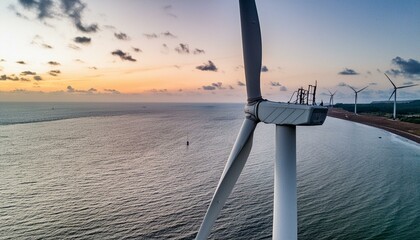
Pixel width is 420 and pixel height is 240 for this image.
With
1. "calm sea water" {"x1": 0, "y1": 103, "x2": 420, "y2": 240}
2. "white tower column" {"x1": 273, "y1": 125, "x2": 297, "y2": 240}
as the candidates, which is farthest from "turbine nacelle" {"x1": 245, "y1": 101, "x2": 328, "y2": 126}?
"calm sea water" {"x1": 0, "y1": 103, "x2": 420, "y2": 240}

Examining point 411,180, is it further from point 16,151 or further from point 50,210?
point 16,151

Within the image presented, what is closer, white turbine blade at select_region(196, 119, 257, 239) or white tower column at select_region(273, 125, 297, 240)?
white tower column at select_region(273, 125, 297, 240)

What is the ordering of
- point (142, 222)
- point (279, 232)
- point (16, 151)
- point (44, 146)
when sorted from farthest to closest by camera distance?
point (44, 146) → point (16, 151) → point (142, 222) → point (279, 232)

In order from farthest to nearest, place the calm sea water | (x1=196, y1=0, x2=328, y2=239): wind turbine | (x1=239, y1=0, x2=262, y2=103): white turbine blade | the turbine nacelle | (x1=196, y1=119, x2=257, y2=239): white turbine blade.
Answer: the calm sea water → (x1=196, y1=119, x2=257, y2=239): white turbine blade → (x1=239, y1=0, x2=262, y2=103): white turbine blade → (x1=196, y1=0, x2=328, y2=239): wind turbine → the turbine nacelle

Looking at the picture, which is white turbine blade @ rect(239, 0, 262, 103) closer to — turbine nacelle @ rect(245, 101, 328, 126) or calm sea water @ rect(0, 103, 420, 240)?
turbine nacelle @ rect(245, 101, 328, 126)

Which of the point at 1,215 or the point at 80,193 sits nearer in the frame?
the point at 1,215

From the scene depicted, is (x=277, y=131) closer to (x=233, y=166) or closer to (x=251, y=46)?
(x=233, y=166)

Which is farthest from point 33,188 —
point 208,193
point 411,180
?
point 411,180

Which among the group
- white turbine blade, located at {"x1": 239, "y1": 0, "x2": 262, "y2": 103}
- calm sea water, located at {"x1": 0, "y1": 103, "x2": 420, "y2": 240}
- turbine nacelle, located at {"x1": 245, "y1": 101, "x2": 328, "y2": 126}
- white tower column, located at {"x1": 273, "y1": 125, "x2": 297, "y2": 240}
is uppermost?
white turbine blade, located at {"x1": 239, "y1": 0, "x2": 262, "y2": 103}

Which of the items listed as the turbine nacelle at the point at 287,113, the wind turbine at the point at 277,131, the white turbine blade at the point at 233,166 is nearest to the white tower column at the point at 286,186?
the wind turbine at the point at 277,131
